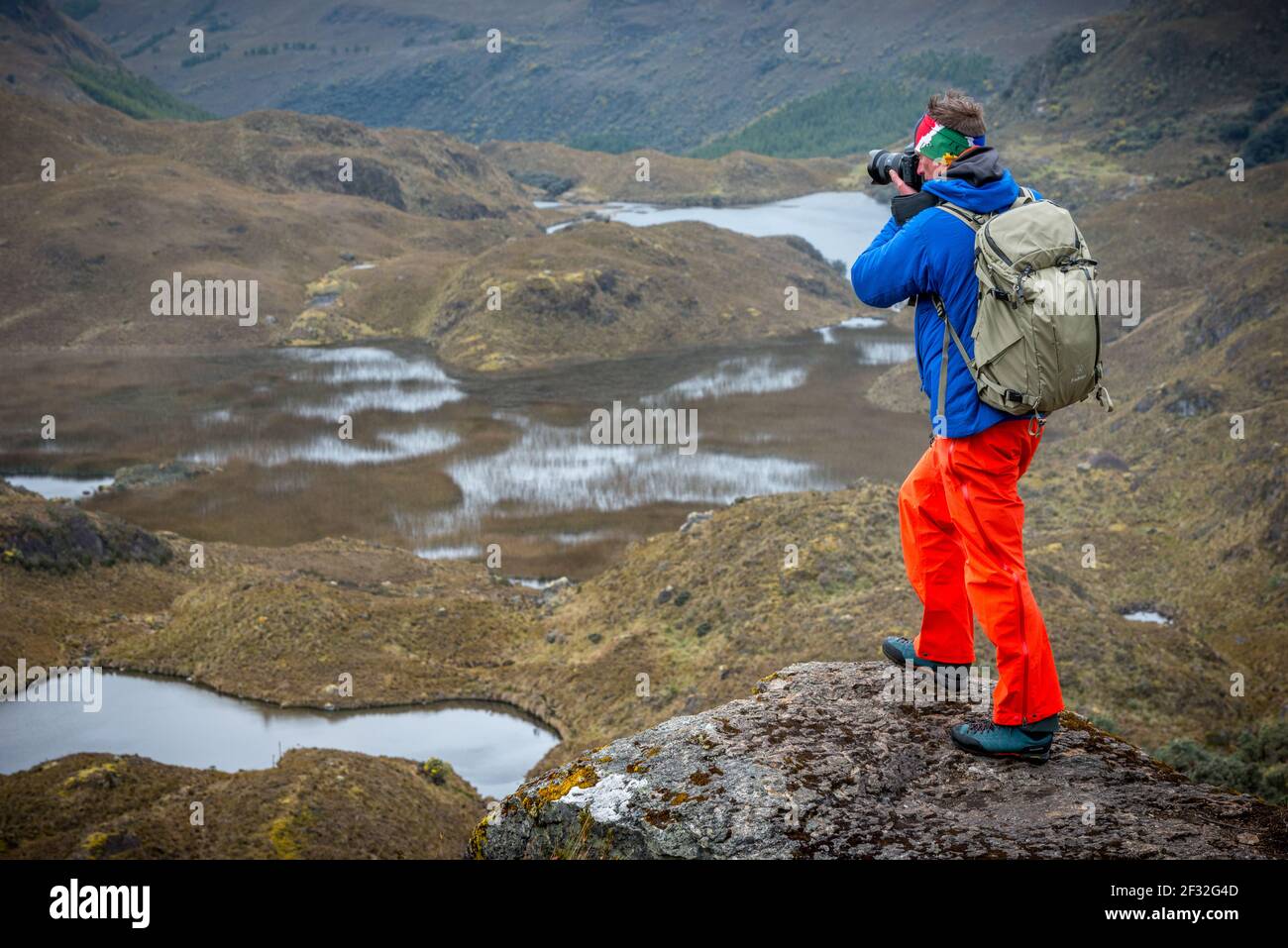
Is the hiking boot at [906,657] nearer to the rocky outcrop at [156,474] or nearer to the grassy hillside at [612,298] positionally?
the rocky outcrop at [156,474]

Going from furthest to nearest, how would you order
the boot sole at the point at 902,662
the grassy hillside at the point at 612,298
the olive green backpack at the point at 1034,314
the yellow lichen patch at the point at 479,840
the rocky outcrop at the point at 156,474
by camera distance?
the grassy hillside at the point at 612,298 → the rocky outcrop at the point at 156,474 → the boot sole at the point at 902,662 → the yellow lichen patch at the point at 479,840 → the olive green backpack at the point at 1034,314

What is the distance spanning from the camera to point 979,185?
568cm

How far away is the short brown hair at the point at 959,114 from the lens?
5855 millimetres

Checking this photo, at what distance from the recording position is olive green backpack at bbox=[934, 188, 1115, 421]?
17.0 feet

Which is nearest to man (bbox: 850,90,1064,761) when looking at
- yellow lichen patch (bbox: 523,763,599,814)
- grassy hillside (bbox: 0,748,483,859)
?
yellow lichen patch (bbox: 523,763,599,814)

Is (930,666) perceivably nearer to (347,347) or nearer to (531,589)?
(531,589)

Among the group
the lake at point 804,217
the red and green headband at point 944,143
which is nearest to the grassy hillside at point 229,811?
the red and green headband at point 944,143

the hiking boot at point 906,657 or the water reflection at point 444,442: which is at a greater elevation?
the water reflection at point 444,442

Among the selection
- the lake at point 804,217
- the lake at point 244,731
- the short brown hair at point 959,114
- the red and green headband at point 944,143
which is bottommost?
the lake at point 244,731

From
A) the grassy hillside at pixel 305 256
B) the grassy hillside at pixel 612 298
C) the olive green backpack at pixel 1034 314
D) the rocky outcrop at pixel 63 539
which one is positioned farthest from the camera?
the grassy hillside at pixel 305 256

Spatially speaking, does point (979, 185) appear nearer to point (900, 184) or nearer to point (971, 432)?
point (900, 184)

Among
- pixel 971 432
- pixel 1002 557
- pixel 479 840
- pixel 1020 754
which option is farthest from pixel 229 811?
pixel 971 432

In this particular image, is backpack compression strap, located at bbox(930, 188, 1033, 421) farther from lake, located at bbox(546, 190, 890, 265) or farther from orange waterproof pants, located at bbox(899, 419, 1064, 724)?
lake, located at bbox(546, 190, 890, 265)

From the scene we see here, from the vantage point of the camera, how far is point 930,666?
21.2ft
